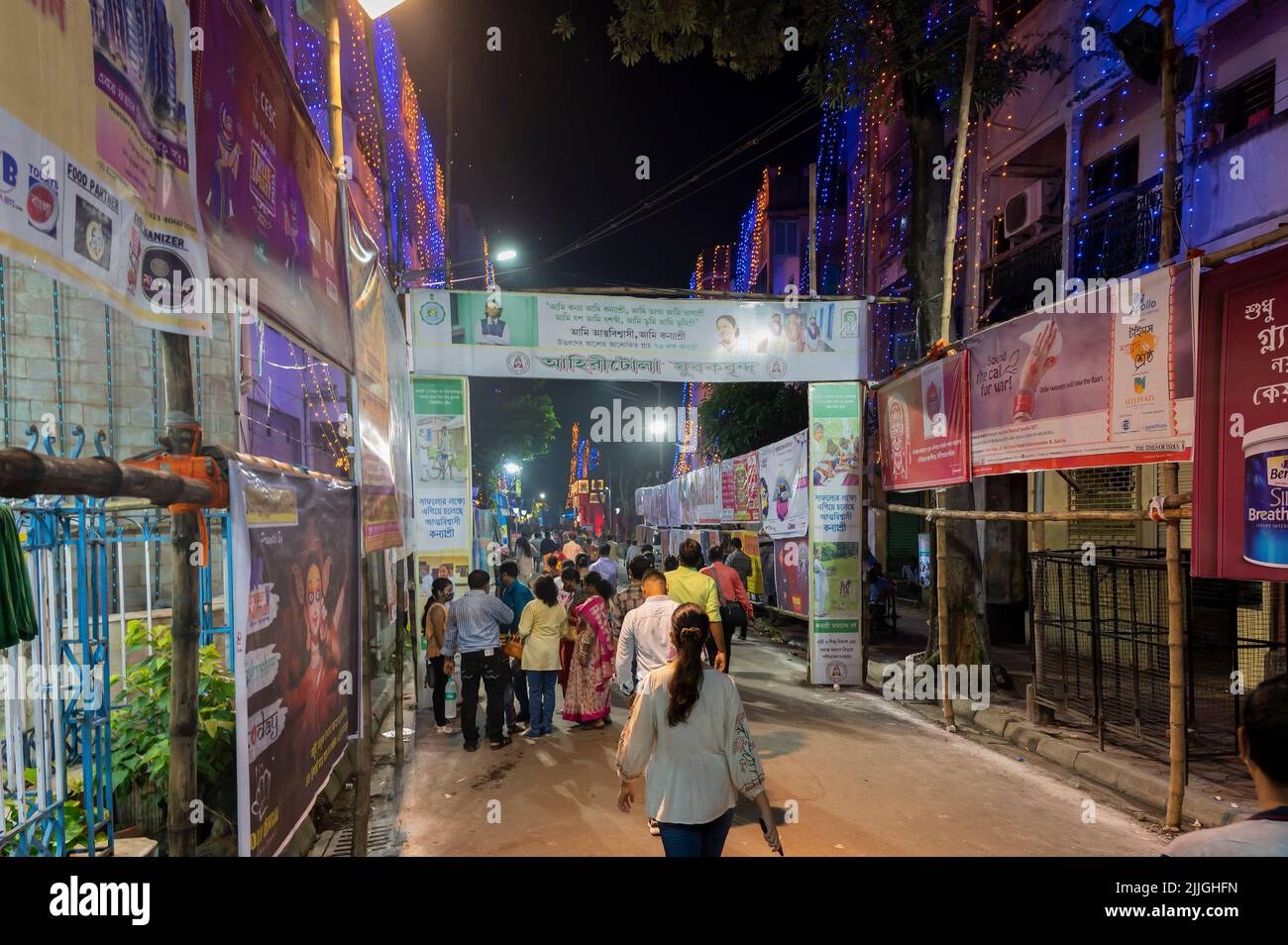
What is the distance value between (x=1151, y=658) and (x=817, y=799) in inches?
178

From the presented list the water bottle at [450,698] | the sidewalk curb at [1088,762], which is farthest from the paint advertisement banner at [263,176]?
the sidewalk curb at [1088,762]

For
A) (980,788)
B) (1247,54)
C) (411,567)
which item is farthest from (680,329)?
(1247,54)

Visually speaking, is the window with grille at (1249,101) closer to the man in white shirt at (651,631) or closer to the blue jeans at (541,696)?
the man in white shirt at (651,631)

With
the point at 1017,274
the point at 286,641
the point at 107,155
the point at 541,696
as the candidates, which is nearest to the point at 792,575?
the point at 541,696

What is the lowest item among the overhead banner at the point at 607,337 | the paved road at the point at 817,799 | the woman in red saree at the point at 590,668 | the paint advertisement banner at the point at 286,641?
the paved road at the point at 817,799

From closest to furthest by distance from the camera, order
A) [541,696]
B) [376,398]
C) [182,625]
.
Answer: [182,625], [376,398], [541,696]

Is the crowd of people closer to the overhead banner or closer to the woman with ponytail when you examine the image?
the woman with ponytail

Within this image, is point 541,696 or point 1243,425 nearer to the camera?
point 1243,425

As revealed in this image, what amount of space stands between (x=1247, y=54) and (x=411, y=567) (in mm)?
13034

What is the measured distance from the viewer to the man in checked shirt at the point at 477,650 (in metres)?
8.00

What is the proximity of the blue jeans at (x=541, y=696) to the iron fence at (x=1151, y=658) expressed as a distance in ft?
17.5

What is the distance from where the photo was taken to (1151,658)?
797 centimetres

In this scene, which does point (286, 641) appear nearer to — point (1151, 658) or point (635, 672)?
point (635, 672)

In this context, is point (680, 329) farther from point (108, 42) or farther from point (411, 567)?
point (108, 42)
